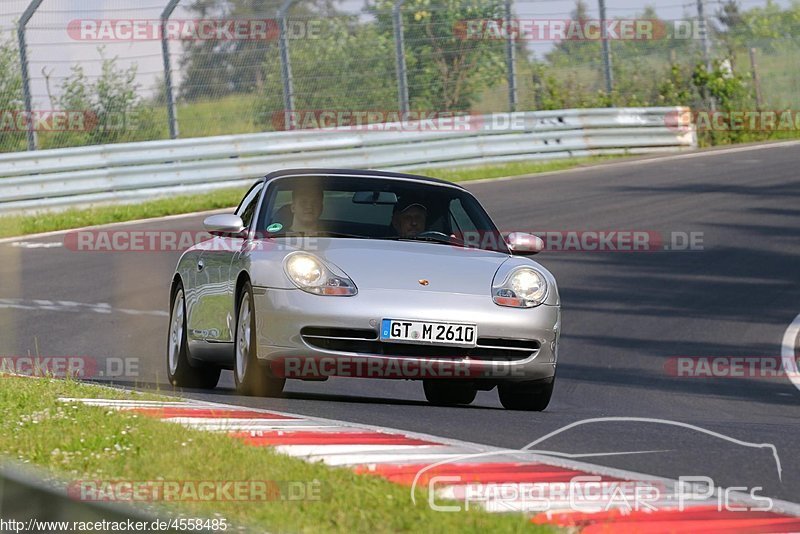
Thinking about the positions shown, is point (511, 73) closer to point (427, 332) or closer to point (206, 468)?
point (427, 332)

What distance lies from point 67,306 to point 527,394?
7145mm

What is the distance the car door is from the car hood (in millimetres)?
691

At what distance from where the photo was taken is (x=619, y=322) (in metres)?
13.6

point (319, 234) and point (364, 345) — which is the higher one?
point (319, 234)

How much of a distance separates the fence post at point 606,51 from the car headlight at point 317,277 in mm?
20971

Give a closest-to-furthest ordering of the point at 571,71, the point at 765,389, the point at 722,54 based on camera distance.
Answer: the point at 765,389
the point at 571,71
the point at 722,54

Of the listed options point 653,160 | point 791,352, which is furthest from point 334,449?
point 653,160

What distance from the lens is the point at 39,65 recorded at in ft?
69.2

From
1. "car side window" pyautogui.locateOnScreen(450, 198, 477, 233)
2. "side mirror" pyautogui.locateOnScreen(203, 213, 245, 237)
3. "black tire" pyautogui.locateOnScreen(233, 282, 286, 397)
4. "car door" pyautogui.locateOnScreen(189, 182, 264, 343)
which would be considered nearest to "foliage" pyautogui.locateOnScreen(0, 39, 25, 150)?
"car door" pyautogui.locateOnScreen(189, 182, 264, 343)

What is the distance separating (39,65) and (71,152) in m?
1.41

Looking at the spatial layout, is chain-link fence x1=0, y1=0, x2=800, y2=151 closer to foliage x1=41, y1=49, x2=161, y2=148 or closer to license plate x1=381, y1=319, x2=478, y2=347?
foliage x1=41, y1=49, x2=161, y2=148

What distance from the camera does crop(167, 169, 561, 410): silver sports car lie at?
7660mm

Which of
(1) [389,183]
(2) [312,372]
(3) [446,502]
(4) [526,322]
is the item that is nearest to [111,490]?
(3) [446,502]

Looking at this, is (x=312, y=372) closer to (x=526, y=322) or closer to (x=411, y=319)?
(x=411, y=319)
